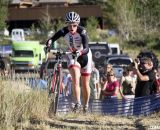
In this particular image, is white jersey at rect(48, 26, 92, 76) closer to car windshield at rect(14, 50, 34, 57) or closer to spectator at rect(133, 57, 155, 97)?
spectator at rect(133, 57, 155, 97)

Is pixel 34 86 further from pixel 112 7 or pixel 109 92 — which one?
→ pixel 112 7

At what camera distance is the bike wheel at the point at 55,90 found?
8.47m

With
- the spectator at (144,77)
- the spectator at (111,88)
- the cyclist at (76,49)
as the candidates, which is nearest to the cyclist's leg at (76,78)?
the cyclist at (76,49)

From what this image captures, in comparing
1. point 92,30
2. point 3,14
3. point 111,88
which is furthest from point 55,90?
point 92,30

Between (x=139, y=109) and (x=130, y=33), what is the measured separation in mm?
50957

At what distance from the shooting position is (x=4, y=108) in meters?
7.59

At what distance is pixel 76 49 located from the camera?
853 centimetres

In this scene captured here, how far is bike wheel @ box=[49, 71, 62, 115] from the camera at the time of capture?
8.47 metres

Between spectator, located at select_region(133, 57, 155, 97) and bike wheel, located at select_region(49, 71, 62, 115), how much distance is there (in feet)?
7.40

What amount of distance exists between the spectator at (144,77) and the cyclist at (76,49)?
76.8 inches

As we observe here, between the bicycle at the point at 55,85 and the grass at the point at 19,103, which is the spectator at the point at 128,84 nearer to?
the bicycle at the point at 55,85

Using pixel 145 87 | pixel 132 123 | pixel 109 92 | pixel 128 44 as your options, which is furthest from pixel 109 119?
pixel 128 44

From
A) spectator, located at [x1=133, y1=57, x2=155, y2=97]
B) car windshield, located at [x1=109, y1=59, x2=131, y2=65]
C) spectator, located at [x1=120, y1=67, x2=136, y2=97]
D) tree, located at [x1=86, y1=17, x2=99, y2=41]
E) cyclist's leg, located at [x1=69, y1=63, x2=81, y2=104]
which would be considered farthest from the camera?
tree, located at [x1=86, y1=17, x2=99, y2=41]

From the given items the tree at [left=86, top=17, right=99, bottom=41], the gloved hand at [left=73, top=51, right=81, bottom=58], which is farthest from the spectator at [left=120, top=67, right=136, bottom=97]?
the tree at [left=86, top=17, right=99, bottom=41]
